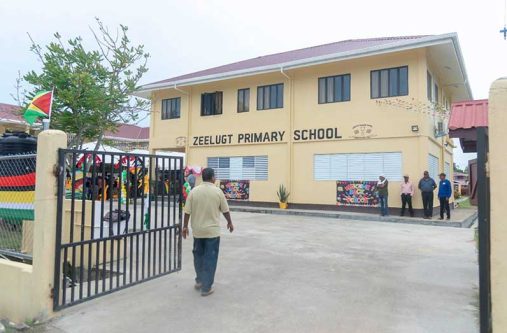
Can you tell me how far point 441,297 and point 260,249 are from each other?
12.7 ft

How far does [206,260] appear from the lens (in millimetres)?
5234

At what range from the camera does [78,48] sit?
28.0ft

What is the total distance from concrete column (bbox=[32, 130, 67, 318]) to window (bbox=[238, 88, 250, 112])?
49.0 feet

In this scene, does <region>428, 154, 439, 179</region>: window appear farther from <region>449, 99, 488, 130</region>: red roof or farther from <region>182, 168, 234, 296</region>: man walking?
<region>182, 168, 234, 296</region>: man walking

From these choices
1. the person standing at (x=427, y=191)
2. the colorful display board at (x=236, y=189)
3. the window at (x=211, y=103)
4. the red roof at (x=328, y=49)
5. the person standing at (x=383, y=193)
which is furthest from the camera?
the window at (x=211, y=103)

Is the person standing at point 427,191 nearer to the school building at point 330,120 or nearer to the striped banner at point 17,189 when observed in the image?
the school building at point 330,120

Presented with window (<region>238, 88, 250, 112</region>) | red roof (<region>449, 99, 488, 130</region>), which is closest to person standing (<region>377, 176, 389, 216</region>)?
window (<region>238, 88, 250, 112</region>)

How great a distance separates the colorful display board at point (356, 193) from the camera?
15546 mm

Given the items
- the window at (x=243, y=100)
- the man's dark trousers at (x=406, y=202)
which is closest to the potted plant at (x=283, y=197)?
the window at (x=243, y=100)

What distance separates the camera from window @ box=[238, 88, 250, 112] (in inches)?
752

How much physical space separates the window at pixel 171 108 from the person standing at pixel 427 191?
12794 millimetres

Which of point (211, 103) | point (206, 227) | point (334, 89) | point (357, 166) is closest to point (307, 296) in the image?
point (206, 227)

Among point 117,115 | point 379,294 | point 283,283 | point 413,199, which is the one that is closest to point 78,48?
point 117,115

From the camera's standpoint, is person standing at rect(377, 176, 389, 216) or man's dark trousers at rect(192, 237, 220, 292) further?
person standing at rect(377, 176, 389, 216)
